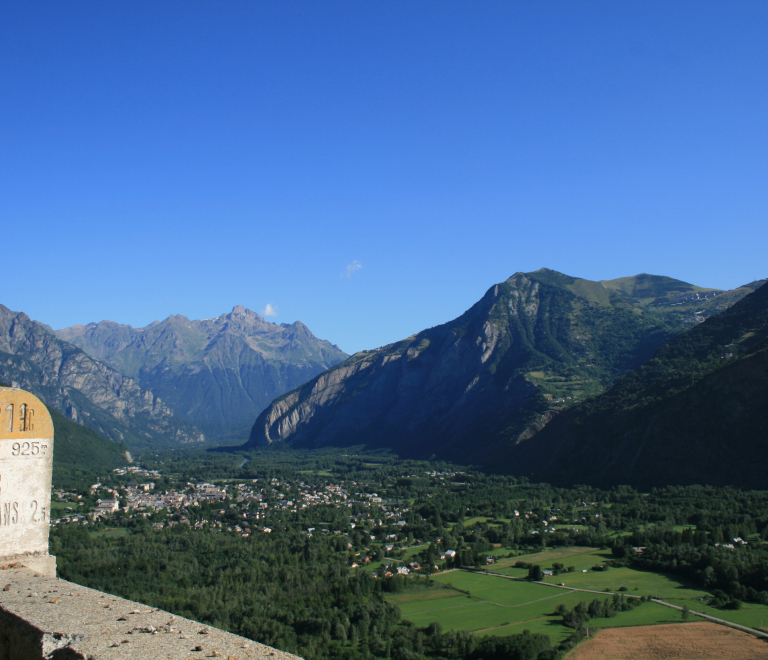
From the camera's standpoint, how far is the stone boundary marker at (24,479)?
19.9 meters

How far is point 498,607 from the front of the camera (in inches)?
2191

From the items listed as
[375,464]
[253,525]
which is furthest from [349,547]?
[375,464]

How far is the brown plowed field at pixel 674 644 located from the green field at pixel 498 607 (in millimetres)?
1997

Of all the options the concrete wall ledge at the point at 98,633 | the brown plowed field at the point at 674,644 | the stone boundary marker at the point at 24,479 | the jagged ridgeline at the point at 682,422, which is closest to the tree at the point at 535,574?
the brown plowed field at the point at 674,644

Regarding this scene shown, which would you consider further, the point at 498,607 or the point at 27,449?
the point at 498,607

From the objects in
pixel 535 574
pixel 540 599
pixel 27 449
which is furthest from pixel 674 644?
pixel 27 449

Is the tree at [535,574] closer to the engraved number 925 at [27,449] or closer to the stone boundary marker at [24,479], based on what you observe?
the stone boundary marker at [24,479]

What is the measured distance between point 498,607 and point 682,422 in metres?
70.7

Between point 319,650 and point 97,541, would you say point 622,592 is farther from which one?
point 97,541

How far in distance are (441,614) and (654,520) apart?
43.4 meters

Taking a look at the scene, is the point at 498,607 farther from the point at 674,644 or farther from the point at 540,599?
the point at 674,644

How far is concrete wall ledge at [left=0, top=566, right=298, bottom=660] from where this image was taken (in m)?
13.7

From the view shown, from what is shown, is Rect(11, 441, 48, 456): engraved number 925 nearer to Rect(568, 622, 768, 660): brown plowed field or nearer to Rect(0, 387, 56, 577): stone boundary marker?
Rect(0, 387, 56, 577): stone boundary marker

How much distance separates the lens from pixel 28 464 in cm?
2023
